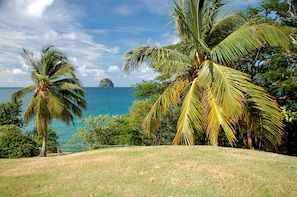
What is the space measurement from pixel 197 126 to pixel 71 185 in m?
3.58

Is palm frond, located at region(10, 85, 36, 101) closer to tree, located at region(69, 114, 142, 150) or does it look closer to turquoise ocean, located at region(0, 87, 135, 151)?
turquoise ocean, located at region(0, 87, 135, 151)

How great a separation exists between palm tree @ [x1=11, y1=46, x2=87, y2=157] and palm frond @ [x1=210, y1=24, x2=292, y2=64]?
319 inches

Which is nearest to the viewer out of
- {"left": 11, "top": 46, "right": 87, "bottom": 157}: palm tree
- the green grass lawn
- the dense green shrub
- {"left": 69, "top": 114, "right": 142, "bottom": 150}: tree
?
the green grass lawn

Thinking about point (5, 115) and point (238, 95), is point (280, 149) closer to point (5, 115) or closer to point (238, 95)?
point (238, 95)

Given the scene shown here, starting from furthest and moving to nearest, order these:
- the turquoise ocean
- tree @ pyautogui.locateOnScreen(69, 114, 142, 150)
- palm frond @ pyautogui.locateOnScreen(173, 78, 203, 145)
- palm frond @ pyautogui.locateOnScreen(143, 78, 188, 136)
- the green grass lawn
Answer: the turquoise ocean, tree @ pyautogui.locateOnScreen(69, 114, 142, 150), palm frond @ pyautogui.locateOnScreen(143, 78, 188, 136), palm frond @ pyautogui.locateOnScreen(173, 78, 203, 145), the green grass lawn

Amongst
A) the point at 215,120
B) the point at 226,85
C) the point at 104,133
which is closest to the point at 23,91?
the point at 215,120

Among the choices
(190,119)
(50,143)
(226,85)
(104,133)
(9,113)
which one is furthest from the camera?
(9,113)

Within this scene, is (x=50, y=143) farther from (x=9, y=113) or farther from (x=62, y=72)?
(x=62, y=72)

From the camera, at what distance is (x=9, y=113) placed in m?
24.5

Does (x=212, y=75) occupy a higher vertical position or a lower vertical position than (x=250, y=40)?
lower

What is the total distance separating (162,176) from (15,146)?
33.9ft

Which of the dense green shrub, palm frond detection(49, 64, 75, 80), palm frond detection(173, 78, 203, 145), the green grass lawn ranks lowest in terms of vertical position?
the dense green shrub

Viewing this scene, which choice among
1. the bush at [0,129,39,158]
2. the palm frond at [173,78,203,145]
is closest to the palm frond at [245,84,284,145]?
the palm frond at [173,78,203,145]

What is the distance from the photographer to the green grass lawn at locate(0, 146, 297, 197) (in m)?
4.01
